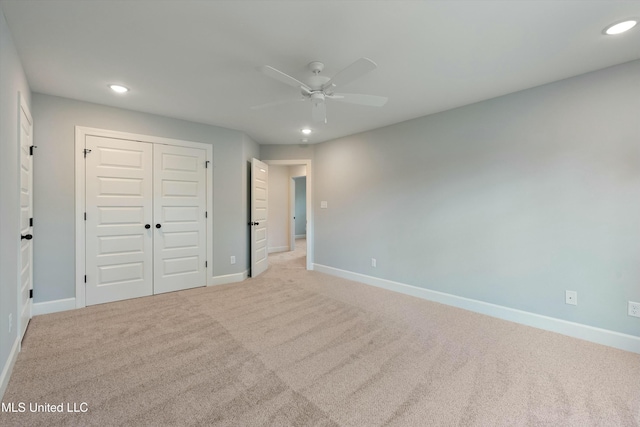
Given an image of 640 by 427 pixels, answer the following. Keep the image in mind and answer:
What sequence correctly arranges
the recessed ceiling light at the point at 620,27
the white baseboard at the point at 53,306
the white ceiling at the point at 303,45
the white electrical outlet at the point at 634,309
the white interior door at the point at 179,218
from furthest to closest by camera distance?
1. the white interior door at the point at 179,218
2. the white baseboard at the point at 53,306
3. the white electrical outlet at the point at 634,309
4. the recessed ceiling light at the point at 620,27
5. the white ceiling at the point at 303,45

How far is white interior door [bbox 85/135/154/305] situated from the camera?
329 cm

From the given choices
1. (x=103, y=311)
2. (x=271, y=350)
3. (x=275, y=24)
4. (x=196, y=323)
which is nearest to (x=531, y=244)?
(x=271, y=350)

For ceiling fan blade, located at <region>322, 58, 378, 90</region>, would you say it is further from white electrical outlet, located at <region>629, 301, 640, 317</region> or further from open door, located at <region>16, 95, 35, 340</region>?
white electrical outlet, located at <region>629, 301, 640, 317</region>

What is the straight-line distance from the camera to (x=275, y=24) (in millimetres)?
1832

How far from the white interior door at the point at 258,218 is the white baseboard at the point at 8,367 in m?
2.77

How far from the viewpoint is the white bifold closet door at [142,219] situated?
3.32 m

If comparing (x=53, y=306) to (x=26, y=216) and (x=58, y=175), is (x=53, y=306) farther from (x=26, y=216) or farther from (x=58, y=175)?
(x=58, y=175)

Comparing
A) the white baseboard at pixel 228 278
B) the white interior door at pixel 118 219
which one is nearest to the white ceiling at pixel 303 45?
the white interior door at pixel 118 219

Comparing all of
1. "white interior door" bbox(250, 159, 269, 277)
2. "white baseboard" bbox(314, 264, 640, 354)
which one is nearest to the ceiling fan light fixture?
"white interior door" bbox(250, 159, 269, 277)

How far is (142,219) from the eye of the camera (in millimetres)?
3609

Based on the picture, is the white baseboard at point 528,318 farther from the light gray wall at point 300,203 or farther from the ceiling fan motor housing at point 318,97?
the light gray wall at point 300,203

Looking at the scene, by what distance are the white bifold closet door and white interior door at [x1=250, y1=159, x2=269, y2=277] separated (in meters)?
0.81

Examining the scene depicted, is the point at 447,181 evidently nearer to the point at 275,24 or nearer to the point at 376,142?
the point at 376,142

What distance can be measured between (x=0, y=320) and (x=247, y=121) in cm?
311
